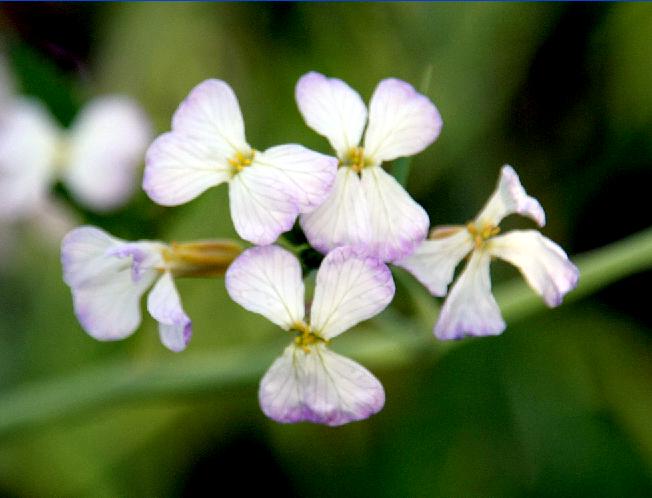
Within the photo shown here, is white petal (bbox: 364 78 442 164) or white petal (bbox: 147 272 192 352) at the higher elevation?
white petal (bbox: 364 78 442 164)

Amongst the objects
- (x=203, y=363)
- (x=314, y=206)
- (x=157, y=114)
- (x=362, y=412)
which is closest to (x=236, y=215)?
(x=314, y=206)

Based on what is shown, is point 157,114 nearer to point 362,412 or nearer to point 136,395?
point 136,395

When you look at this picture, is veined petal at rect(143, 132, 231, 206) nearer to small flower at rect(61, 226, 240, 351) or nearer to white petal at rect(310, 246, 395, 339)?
small flower at rect(61, 226, 240, 351)

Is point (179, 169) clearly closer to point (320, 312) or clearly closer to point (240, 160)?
point (240, 160)

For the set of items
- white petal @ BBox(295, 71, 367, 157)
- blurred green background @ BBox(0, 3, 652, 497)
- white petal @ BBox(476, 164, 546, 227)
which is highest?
white petal @ BBox(295, 71, 367, 157)

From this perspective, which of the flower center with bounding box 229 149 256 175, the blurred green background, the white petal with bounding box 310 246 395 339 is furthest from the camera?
the blurred green background

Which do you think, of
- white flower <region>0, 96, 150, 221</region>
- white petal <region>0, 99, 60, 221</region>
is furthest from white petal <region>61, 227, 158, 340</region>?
white petal <region>0, 99, 60, 221</region>

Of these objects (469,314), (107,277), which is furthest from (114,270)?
(469,314)
